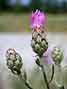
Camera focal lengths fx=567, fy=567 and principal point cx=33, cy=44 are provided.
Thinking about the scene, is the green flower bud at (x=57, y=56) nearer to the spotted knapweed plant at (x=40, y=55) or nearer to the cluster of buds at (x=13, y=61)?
the spotted knapweed plant at (x=40, y=55)

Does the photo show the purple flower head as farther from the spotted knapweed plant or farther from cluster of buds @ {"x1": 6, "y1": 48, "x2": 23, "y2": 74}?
cluster of buds @ {"x1": 6, "y1": 48, "x2": 23, "y2": 74}

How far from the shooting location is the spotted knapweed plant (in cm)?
166

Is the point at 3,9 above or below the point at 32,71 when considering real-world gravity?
below

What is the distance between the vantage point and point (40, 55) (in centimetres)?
170

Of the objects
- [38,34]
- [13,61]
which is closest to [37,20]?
[38,34]

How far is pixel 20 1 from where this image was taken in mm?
24656

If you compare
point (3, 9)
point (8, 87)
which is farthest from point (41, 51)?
point (3, 9)

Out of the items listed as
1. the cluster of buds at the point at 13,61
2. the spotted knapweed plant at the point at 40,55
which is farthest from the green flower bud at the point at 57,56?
the cluster of buds at the point at 13,61

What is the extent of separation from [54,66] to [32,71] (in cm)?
7

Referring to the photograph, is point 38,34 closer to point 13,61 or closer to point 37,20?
point 37,20

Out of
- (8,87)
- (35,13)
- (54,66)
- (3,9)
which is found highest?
(35,13)

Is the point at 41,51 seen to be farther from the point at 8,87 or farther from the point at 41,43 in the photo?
the point at 8,87

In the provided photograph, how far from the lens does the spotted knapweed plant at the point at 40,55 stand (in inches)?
65.2

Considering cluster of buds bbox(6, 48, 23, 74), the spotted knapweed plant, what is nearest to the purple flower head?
the spotted knapweed plant
